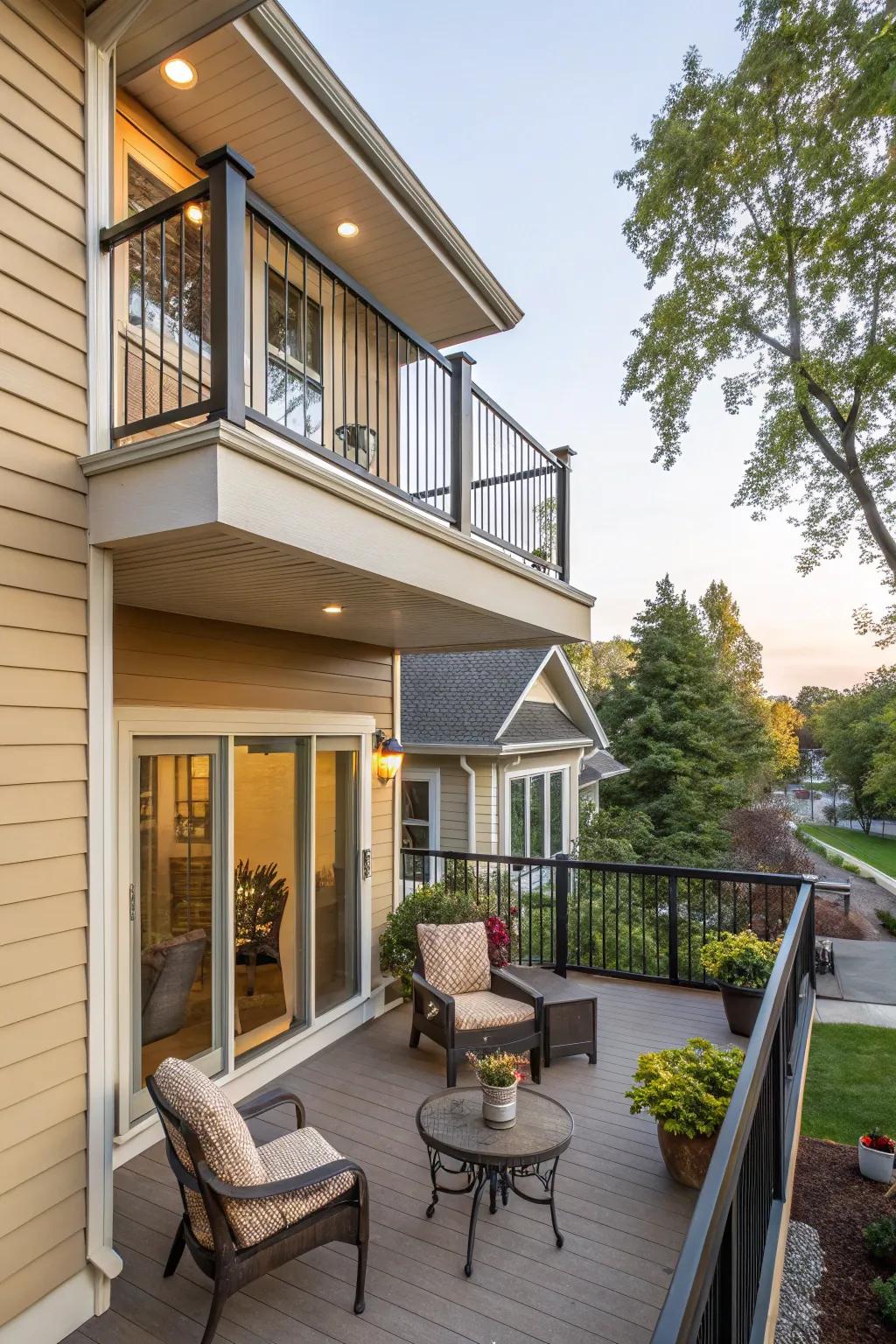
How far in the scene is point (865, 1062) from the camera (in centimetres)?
692

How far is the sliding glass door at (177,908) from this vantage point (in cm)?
383

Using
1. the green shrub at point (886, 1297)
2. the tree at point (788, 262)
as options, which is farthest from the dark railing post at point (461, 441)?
the tree at point (788, 262)

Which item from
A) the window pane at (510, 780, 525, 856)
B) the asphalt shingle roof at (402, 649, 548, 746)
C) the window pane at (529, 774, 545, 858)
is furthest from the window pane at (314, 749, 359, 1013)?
the window pane at (529, 774, 545, 858)

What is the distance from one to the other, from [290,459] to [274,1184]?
262 centimetres

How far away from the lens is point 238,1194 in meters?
2.52

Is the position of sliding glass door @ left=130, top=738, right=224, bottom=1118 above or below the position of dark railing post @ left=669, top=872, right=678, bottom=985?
above

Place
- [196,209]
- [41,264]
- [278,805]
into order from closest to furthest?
[41,264], [196,209], [278,805]

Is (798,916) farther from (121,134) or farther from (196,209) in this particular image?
(121,134)

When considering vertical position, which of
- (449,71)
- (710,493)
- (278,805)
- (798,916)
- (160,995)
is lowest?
(160,995)

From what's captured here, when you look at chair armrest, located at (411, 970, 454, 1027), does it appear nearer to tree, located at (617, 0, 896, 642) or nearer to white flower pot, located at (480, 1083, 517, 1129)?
white flower pot, located at (480, 1083, 517, 1129)

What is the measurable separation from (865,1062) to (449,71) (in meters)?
12.5

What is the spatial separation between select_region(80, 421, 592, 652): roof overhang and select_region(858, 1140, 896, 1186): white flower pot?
15.1 ft

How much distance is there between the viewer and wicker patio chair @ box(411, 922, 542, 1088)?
14.7 feet

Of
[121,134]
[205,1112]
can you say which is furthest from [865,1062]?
[121,134]
